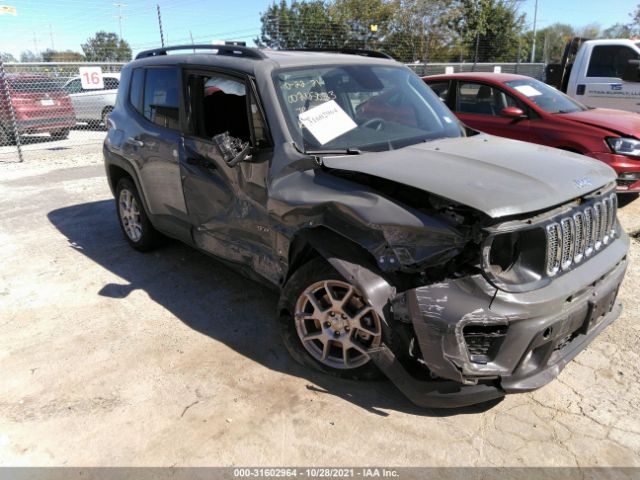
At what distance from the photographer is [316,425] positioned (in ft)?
8.87

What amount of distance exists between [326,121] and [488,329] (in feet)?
5.54

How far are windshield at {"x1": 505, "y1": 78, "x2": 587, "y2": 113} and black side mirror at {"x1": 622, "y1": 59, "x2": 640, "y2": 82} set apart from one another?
7.53ft

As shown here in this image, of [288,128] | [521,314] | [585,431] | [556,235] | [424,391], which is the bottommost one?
[585,431]

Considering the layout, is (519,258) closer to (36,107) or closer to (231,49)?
(231,49)

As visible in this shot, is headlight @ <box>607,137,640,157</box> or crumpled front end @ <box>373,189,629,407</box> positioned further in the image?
headlight @ <box>607,137,640,157</box>

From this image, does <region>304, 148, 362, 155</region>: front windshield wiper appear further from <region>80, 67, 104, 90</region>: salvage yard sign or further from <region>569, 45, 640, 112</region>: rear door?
<region>80, 67, 104, 90</region>: salvage yard sign

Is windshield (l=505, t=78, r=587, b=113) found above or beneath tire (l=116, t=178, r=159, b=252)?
above

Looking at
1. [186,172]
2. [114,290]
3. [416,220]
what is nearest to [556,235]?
[416,220]

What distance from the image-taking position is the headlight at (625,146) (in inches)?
225

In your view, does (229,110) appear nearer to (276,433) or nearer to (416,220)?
(416,220)

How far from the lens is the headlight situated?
5707 millimetres

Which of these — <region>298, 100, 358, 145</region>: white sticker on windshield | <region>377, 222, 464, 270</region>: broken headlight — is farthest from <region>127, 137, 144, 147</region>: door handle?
<region>377, 222, 464, 270</region>: broken headlight

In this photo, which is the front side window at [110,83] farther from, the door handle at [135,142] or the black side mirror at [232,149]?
the black side mirror at [232,149]

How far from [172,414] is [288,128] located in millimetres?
1863
